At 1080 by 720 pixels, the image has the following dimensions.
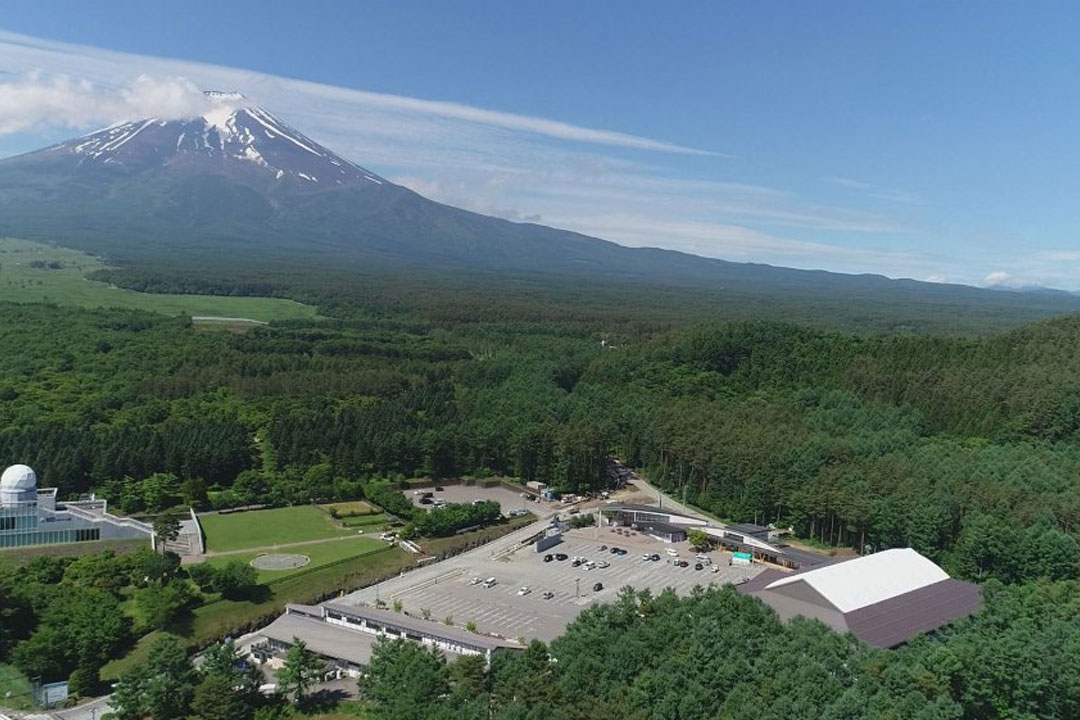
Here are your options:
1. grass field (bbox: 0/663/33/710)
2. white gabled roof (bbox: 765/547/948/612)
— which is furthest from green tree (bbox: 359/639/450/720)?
white gabled roof (bbox: 765/547/948/612)

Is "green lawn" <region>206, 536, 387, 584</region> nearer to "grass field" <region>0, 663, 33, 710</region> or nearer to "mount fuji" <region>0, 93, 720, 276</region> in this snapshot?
"grass field" <region>0, 663, 33, 710</region>

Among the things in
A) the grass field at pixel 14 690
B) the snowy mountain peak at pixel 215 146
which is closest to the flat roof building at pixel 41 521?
the grass field at pixel 14 690

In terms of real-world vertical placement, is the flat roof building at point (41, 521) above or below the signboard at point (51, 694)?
above

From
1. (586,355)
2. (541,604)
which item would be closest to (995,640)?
(541,604)

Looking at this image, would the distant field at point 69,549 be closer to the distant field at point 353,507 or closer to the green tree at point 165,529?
the green tree at point 165,529

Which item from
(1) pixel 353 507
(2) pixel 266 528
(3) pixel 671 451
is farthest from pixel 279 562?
(3) pixel 671 451

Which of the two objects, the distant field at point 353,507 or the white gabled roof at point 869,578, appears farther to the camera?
the distant field at point 353,507

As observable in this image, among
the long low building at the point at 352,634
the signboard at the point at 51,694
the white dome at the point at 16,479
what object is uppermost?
the white dome at the point at 16,479

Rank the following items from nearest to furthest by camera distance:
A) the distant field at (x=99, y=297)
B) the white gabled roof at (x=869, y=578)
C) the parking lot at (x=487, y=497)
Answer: the white gabled roof at (x=869, y=578) < the parking lot at (x=487, y=497) < the distant field at (x=99, y=297)
